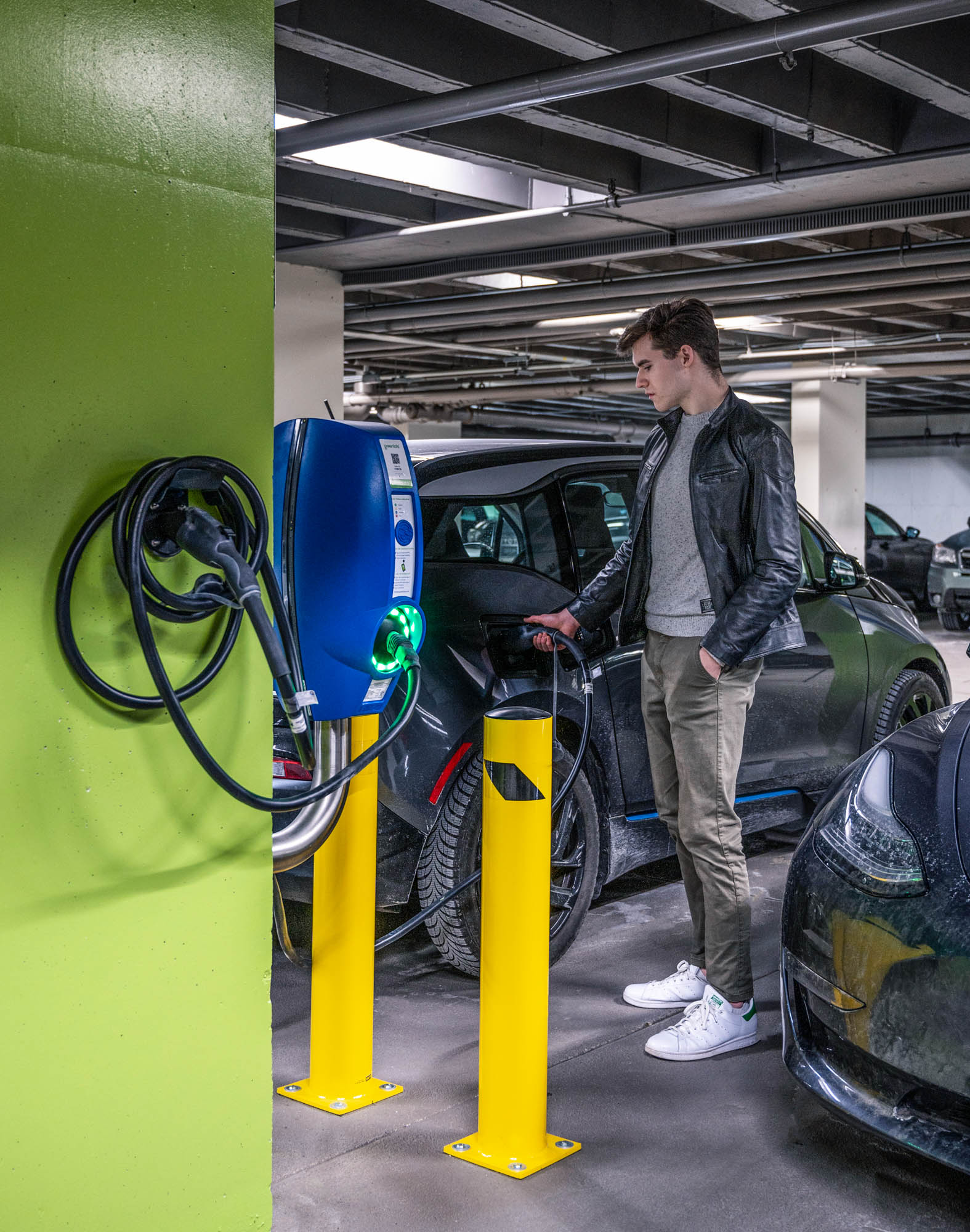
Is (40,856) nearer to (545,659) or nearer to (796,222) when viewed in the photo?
(545,659)

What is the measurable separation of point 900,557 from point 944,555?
2.65 meters

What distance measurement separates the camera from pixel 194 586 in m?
1.82

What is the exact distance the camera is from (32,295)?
5.30ft

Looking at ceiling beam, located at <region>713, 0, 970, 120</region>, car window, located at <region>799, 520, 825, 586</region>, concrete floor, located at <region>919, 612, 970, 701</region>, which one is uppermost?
ceiling beam, located at <region>713, 0, 970, 120</region>

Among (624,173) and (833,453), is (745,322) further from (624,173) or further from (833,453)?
(624,173)

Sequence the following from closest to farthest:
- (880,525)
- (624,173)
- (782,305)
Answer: (624,173) → (782,305) → (880,525)

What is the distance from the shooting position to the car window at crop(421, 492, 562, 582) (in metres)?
3.62

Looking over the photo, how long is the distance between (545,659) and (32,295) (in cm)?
217

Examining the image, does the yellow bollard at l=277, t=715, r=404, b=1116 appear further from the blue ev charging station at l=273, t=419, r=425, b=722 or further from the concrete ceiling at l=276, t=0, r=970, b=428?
the concrete ceiling at l=276, t=0, r=970, b=428

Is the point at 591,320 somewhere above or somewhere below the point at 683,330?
above

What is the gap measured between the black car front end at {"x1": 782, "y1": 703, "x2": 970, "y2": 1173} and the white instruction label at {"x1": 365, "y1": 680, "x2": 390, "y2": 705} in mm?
1008

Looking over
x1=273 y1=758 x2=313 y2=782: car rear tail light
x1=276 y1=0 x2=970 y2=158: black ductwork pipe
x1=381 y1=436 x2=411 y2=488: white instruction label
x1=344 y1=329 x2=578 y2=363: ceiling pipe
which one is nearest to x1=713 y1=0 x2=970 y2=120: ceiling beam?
x1=276 y1=0 x2=970 y2=158: black ductwork pipe

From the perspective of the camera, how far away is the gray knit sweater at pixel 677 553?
3174mm

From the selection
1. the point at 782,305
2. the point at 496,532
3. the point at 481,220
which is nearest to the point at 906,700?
the point at 496,532
